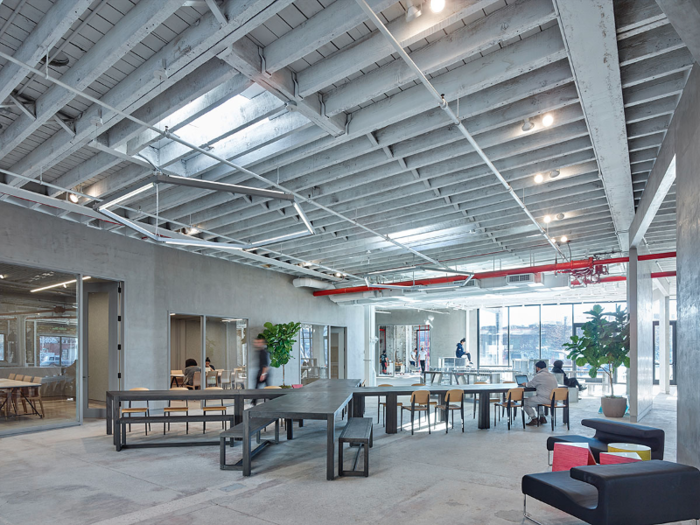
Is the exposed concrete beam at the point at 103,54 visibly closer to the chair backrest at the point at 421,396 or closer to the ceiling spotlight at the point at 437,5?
the ceiling spotlight at the point at 437,5

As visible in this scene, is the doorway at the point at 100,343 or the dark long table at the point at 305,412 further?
the doorway at the point at 100,343

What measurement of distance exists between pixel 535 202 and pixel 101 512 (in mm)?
7052

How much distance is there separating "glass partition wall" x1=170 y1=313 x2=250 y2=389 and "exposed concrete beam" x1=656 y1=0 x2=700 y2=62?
10.3 metres

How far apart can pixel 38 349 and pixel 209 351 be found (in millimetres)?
4411

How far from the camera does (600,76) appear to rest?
13.8 ft

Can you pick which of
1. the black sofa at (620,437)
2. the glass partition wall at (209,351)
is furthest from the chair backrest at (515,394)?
the glass partition wall at (209,351)

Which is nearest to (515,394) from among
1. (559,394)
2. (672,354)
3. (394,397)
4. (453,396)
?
(559,394)

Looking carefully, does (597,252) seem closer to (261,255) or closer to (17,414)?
(261,255)

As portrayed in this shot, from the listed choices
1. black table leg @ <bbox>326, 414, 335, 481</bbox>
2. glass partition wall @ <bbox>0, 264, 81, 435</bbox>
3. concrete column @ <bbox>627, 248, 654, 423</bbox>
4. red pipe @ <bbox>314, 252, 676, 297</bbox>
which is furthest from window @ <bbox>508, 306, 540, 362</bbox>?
black table leg @ <bbox>326, 414, 335, 481</bbox>

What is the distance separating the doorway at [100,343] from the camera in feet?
31.7

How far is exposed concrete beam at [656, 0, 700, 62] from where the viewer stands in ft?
9.04

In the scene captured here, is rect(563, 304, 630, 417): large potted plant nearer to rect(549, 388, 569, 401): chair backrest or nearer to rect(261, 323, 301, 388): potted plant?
rect(549, 388, 569, 401): chair backrest

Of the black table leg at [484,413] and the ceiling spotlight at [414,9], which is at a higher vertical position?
the ceiling spotlight at [414,9]

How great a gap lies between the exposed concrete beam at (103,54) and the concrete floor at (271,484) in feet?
12.2
